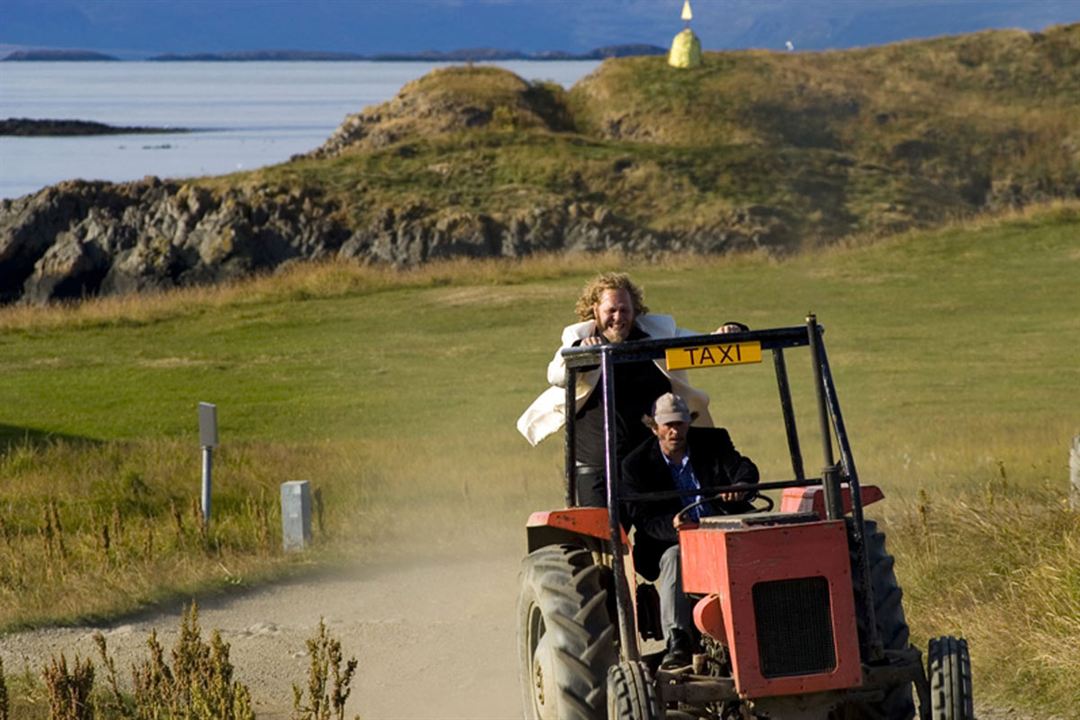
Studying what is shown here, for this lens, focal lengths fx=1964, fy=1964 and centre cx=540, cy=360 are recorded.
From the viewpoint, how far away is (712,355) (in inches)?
324

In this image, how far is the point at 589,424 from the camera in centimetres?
928

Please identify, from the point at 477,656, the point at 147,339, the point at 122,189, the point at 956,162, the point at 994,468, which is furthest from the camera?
the point at 956,162

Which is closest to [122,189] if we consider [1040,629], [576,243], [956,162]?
[576,243]

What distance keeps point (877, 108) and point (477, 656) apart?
270ft

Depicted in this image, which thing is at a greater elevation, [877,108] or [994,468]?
[877,108]

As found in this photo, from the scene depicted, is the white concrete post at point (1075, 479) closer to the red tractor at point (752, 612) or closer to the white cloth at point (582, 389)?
the white cloth at point (582, 389)

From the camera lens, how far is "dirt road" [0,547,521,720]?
1094cm

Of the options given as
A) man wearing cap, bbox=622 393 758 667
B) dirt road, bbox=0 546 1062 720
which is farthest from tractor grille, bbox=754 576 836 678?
dirt road, bbox=0 546 1062 720

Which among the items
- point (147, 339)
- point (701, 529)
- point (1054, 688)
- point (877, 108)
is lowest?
point (1054, 688)

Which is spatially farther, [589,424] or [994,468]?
[994,468]

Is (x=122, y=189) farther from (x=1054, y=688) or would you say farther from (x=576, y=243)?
(x=1054, y=688)

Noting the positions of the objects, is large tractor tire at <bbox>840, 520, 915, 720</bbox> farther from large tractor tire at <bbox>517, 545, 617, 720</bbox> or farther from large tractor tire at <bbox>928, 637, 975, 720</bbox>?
large tractor tire at <bbox>517, 545, 617, 720</bbox>

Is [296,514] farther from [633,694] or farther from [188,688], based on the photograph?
[633,694]

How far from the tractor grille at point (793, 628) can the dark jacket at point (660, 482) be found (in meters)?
1.00
